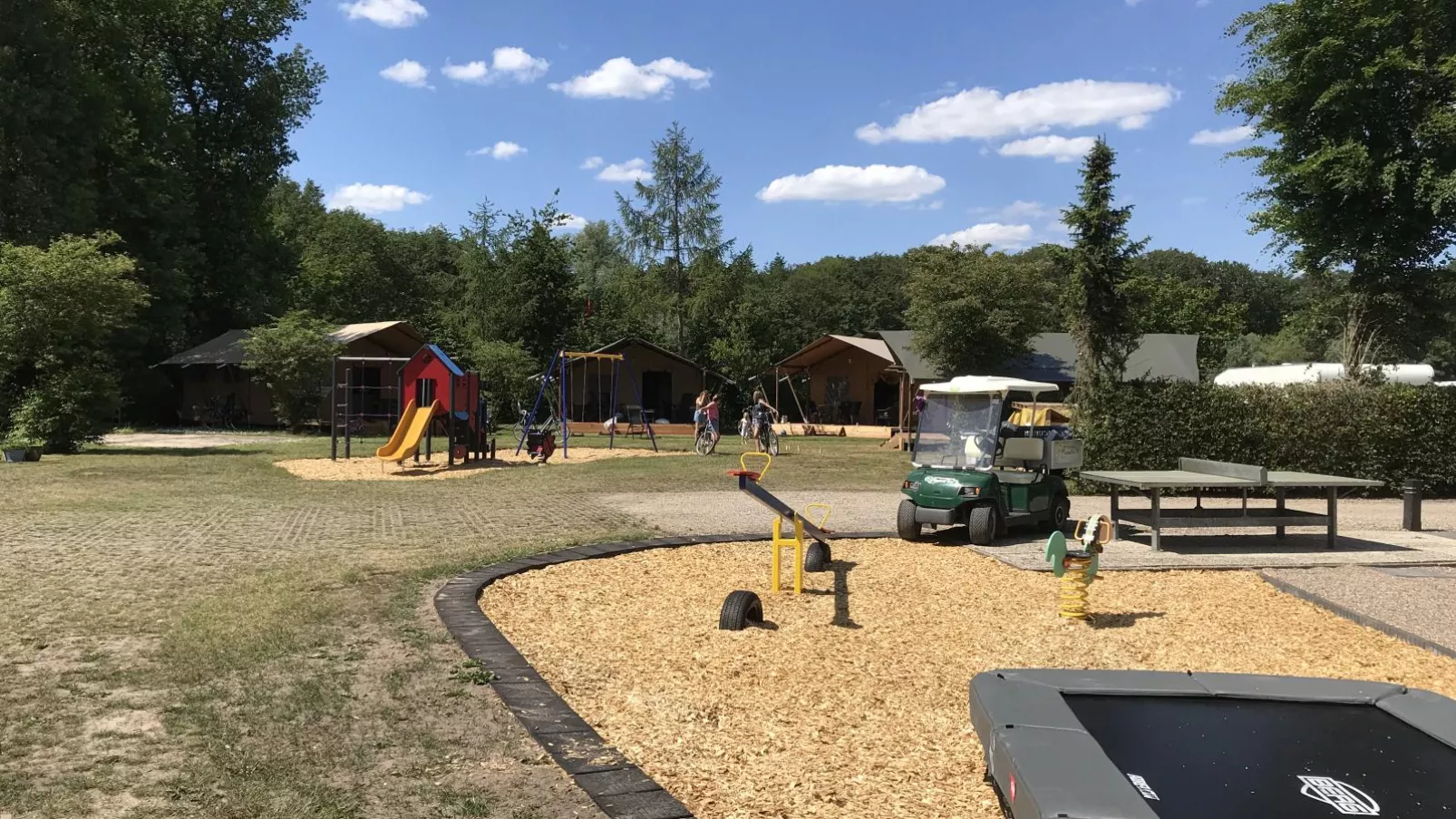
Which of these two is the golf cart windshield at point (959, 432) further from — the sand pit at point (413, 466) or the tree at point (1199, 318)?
the tree at point (1199, 318)

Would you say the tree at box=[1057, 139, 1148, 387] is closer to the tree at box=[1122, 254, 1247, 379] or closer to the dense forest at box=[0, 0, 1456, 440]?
the dense forest at box=[0, 0, 1456, 440]

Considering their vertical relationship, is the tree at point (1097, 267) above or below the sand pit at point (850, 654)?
above

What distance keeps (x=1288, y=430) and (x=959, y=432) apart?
8802 millimetres

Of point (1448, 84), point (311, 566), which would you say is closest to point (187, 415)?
point (311, 566)

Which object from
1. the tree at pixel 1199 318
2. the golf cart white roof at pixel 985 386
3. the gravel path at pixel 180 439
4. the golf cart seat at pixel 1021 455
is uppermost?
the tree at pixel 1199 318

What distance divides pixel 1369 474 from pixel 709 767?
625 inches

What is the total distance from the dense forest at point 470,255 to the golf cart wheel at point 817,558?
11.8m

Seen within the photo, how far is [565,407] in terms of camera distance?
70.3 feet

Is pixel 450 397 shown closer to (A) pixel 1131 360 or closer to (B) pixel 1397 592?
(B) pixel 1397 592

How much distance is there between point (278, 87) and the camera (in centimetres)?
3991

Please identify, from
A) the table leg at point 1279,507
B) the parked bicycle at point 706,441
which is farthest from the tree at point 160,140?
the table leg at point 1279,507

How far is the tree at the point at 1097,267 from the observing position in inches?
705

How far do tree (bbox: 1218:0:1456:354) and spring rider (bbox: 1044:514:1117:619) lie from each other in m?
15.0

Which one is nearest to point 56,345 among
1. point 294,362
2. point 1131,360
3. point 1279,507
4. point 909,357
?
point 294,362
